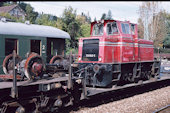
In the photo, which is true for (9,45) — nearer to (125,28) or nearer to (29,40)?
(29,40)

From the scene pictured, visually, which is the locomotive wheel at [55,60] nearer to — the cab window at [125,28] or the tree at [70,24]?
the cab window at [125,28]

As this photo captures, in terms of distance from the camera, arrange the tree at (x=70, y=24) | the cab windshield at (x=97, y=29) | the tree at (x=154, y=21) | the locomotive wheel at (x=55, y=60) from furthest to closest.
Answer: the tree at (x=154, y=21) → the tree at (x=70, y=24) → the cab windshield at (x=97, y=29) → the locomotive wheel at (x=55, y=60)

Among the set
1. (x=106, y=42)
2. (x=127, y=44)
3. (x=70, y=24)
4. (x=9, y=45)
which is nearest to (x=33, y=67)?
(x=106, y=42)

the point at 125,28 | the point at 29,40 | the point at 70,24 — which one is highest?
the point at 70,24

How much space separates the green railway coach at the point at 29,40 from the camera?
399 inches

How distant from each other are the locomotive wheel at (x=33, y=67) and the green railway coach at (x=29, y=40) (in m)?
3.16

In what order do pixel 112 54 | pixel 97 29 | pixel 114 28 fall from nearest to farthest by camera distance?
pixel 112 54 → pixel 114 28 → pixel 97 29

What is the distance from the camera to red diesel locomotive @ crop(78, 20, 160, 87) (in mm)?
9305


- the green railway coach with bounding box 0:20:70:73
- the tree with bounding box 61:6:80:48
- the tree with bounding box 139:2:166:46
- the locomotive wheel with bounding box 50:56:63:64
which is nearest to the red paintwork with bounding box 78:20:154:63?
the locomotive wheel with bounding box 50:56:63:64

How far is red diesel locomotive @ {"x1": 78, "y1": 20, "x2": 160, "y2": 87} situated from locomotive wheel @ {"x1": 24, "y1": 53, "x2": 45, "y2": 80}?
254cm

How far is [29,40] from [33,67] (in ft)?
14.6

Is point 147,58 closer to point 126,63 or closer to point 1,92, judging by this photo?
point 126,63

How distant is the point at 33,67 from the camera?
22.5 feet

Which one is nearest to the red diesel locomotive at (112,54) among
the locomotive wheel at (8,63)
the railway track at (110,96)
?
the railway track at (110,96)
